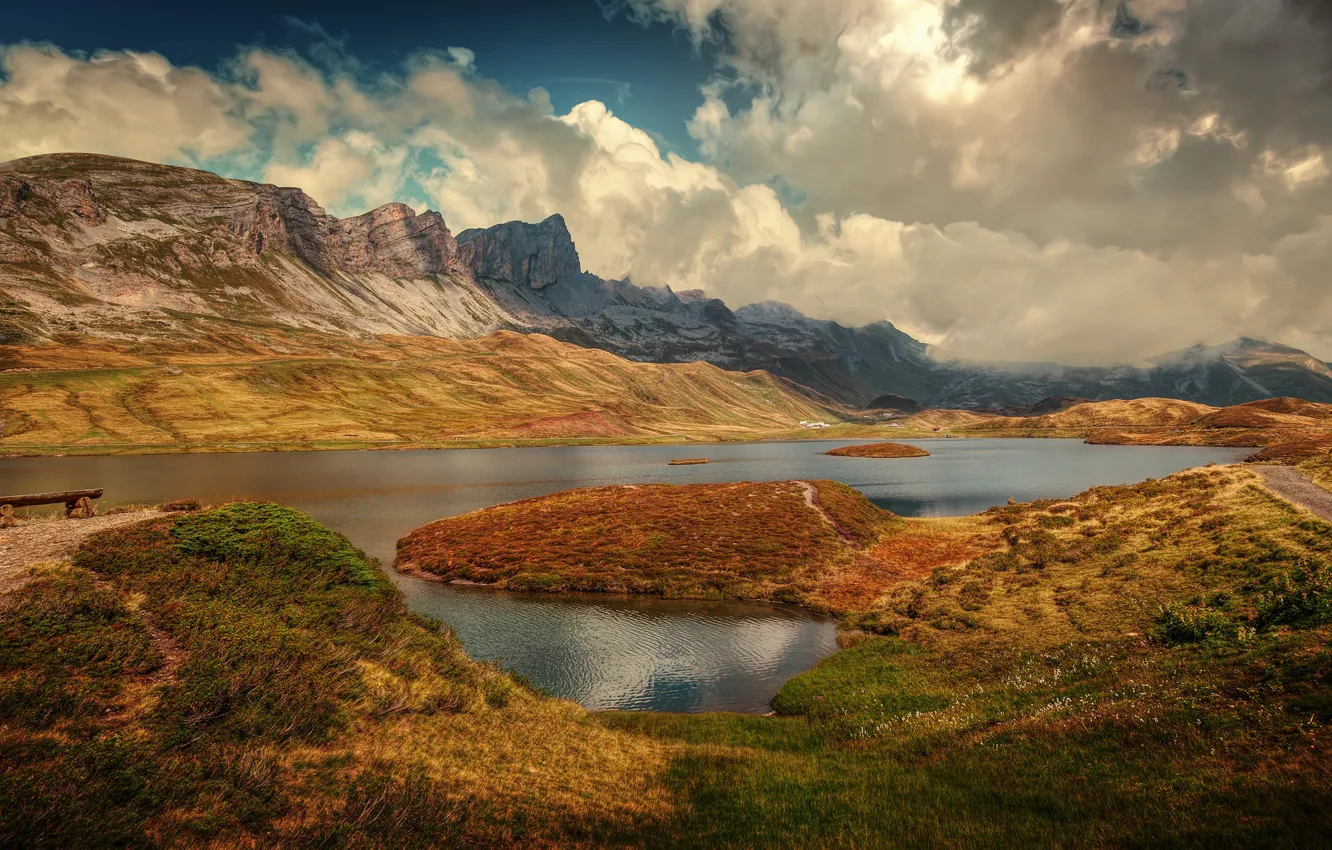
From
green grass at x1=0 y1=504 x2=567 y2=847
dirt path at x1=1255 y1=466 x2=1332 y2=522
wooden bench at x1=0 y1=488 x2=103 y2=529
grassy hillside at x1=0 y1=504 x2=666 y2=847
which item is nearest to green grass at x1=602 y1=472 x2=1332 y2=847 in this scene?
dirt path at x1=1255 y1=466 x2=1332 y2=522

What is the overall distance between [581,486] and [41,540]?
82826mm

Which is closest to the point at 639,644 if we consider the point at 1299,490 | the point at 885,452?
the point at 1299,490

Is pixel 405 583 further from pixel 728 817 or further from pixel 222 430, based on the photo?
pixel 222 430

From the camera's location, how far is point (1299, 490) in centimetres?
3944

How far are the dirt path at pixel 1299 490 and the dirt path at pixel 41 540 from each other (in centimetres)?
5837

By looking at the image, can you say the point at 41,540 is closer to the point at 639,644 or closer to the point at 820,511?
the point at 639,644

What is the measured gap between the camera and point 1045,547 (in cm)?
4200

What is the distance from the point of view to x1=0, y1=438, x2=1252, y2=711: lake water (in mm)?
32156

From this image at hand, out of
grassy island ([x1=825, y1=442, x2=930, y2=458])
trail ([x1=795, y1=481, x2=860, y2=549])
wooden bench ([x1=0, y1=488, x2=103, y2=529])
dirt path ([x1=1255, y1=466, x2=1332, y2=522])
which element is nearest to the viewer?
wooden bench ([x1=0, y1=488, x2=103, y2=529])

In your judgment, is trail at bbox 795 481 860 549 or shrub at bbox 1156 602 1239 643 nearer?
shrub at bbox 1156 602 1239 643

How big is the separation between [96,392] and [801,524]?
10263 inches

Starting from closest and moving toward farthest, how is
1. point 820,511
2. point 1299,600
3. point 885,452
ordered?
1. point 1299,600
2. point 820,511
3. point 885,452

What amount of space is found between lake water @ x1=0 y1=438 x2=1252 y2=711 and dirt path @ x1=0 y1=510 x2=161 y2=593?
18.7 meters

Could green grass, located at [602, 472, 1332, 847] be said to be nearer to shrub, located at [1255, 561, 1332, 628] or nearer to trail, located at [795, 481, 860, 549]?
shrub, located at [1255, 561, 1332, 628]
